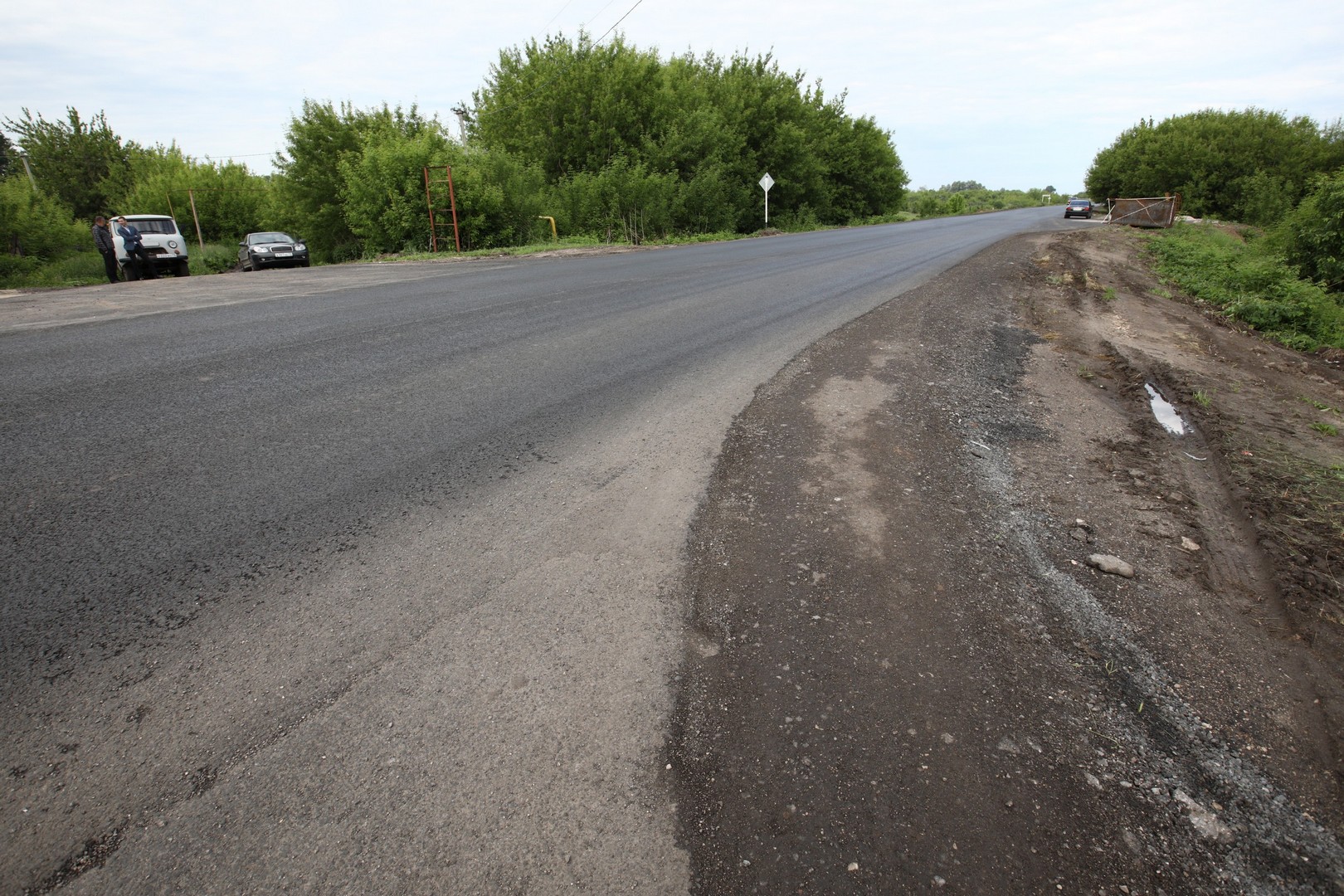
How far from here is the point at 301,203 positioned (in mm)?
31578

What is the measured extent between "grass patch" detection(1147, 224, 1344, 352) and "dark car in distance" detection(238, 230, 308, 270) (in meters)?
28.7

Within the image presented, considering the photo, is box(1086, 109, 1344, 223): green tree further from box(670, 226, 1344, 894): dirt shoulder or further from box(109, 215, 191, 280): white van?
box(109, 215, 191, 280): white van

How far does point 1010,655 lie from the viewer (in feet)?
7.89

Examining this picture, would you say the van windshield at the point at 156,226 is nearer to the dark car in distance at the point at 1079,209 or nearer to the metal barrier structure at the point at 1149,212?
the metal barrier structure at the point at 1149,212

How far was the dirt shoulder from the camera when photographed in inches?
67.1

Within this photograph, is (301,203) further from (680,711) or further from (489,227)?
(680,711)

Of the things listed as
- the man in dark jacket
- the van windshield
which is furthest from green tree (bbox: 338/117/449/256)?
the man in dark jacket

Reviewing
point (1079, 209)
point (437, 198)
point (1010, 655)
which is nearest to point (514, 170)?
point (437, 198)

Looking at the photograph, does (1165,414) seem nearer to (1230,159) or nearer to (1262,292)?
(1262,292)

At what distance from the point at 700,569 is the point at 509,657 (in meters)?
0.96

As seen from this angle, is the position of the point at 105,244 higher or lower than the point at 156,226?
lower

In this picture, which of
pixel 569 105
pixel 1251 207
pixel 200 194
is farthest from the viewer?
pixel 200 194

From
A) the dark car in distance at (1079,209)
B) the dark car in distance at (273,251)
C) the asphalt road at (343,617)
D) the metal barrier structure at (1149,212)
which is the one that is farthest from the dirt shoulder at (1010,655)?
the dark car in distance at (1079,209)

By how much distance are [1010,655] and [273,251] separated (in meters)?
28.9
